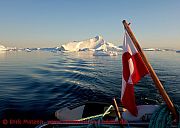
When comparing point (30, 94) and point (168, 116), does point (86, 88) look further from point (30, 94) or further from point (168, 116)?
point (168, 116)

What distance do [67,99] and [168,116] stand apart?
15258 millimetres

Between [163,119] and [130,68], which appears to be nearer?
[163,119]

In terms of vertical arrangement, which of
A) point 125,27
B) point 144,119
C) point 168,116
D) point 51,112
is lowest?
point 51,112

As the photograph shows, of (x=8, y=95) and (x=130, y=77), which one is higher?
(x=130, y=77)

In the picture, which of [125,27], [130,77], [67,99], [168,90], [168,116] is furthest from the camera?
[168,90]

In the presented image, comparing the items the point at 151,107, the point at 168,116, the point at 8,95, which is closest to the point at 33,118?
the point at 8,95

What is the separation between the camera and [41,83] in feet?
88.7

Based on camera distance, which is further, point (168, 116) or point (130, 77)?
point (130, 77)

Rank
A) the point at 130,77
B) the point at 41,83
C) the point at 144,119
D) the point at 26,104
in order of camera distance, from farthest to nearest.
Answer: the point at 41,83
the point at 26,104
the point at 144,119
the point at 130,77

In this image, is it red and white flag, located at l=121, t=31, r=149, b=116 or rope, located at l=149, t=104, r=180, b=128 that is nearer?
rope, located at l=149, t=104, r=180, b=128

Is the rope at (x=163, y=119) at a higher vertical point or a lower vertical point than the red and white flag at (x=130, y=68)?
lower

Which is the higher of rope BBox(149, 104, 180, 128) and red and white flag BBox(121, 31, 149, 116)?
red and white flag BBox(121, 31, 149, 116)

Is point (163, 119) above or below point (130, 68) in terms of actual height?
below

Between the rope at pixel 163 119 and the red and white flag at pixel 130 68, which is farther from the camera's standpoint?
the red and white flag at pixel 130 68
